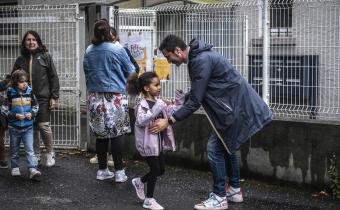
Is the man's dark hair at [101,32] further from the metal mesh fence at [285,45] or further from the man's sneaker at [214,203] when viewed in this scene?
the man's sneaker at [214,203]

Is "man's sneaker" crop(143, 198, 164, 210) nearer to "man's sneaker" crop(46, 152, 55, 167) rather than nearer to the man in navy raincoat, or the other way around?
the man in navy raincoat

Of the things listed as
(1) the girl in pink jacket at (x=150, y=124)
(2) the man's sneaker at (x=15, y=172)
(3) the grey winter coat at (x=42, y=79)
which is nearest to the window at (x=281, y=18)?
(1) the girl in pink jacket at (x=150, y=124)

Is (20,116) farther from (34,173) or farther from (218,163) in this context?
(218,163)

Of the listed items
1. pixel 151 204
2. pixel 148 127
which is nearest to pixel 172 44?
pixel 148 127

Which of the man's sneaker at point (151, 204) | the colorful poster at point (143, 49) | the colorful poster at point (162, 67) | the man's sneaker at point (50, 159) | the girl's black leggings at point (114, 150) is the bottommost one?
the man's sneaker at point (151, 204)

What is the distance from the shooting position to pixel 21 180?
7.30 metres

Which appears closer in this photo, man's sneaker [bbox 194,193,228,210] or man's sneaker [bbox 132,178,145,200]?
man's sneaker [bbox 194,193,228,210]

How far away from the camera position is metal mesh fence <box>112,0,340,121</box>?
705cm

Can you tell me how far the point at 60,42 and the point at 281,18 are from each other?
337 cm

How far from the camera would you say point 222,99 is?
233 inches

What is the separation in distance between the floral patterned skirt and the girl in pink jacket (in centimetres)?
89

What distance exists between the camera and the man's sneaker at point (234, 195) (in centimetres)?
639

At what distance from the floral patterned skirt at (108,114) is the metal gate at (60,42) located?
1954 mm

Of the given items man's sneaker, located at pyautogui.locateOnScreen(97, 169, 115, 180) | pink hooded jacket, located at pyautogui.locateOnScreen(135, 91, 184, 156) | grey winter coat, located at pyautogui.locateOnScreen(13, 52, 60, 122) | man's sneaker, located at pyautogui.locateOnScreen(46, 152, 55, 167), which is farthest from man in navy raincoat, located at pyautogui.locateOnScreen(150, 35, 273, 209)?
man's sneaker, located at pyautogui.locateOnScreen(46, 152, 55, 167)
